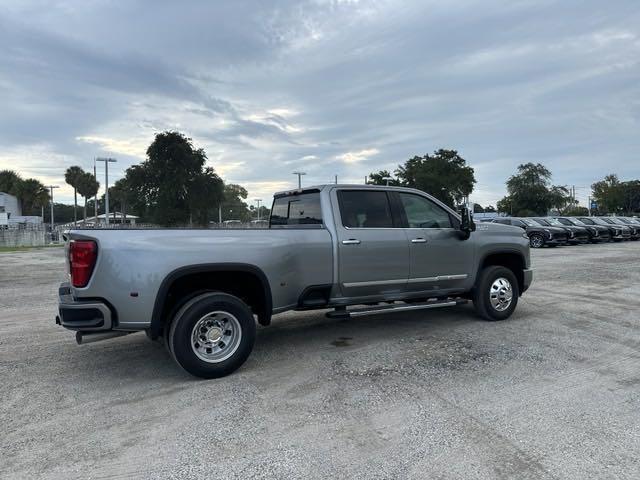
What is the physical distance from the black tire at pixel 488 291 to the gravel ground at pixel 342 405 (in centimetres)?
27

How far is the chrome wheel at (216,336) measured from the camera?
14.5ft

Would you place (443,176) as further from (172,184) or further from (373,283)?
(373,283)

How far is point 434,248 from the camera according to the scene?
606 cm

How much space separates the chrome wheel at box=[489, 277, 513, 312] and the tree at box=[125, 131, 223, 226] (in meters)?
48.9

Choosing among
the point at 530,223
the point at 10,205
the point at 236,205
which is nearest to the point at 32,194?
the point at 10,205

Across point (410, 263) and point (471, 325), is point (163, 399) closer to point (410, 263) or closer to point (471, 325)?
point (410, 263)

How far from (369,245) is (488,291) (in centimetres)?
224

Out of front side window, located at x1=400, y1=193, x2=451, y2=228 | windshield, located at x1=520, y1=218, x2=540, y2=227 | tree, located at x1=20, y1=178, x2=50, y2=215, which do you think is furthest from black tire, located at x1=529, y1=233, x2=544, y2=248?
tree, located at x1=20, y1=178, x2=50, y2=215

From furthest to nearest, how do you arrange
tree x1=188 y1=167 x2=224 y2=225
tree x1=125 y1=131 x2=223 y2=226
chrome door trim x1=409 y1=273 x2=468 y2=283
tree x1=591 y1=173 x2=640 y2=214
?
tree x1=591 y1=173 x2=640 y2=214 < tree x1=188 y1=167 x2=224 y2=225 < tree x1=125 y1=131 x2=223 y2=226 < chrome door trim x1=409 y1=273 x2=468 y2=283

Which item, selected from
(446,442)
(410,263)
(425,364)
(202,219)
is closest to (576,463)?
(446,442)

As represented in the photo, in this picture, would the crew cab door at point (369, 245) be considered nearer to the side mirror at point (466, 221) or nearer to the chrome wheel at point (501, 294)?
the side mirror at point (466, 221)

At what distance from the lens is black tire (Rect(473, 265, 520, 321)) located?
6.57 meters

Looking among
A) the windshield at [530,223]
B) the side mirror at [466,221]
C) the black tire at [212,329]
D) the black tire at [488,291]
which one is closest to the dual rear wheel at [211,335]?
the black tire at [212,329]

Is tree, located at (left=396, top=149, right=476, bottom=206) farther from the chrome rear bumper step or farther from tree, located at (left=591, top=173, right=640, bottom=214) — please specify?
the chrome rear bumper step
